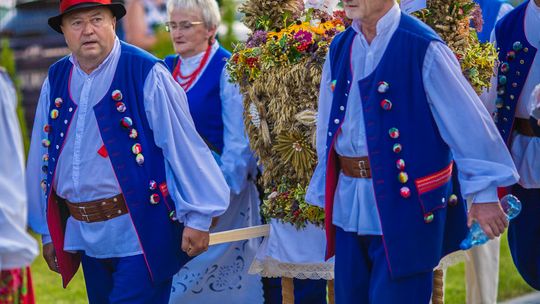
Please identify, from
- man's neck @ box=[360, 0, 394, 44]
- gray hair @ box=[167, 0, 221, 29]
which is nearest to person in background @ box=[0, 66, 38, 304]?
man's neck @ box=[360, 0, 394, 44]

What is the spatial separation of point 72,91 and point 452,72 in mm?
1849

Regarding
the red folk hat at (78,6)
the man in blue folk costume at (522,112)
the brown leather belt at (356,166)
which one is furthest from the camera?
the man in blue folk costume at (522,112)

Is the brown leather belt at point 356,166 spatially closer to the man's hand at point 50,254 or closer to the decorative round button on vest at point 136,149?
the decorative round button on vest at point 136,149

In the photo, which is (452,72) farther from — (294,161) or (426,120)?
(294,161)

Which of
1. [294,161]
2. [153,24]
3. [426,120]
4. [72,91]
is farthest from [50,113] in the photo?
[153,24]

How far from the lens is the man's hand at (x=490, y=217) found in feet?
13.5

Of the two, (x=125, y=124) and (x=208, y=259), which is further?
(x=208, y=259)

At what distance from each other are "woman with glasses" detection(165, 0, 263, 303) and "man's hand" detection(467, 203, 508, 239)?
2.33m

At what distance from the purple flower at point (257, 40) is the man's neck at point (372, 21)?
145 cm

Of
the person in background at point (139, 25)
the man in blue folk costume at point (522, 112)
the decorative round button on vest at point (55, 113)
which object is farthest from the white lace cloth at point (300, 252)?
the person in background at point (139, 25)

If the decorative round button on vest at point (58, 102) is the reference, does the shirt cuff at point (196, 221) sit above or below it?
below

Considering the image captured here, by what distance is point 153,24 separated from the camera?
14930mm

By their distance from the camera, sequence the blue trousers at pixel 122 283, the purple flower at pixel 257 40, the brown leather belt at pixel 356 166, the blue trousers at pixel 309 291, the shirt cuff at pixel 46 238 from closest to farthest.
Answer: the brown leather belt at pixel 356 166 → the blue trousers at pixel 122 283 → the shirt cuff at pixel 46 238 → the purple flower at pixel 257 40 → the blue trousers at pixel 309 291

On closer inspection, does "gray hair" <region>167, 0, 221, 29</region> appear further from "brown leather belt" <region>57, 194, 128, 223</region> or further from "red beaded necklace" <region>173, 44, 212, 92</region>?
"brown leather belt" <region>57, 194, 128, 223</region>
